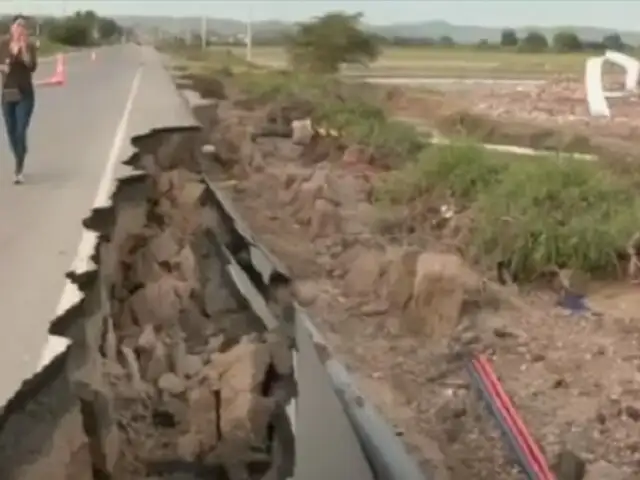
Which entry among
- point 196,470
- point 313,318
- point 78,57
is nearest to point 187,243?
point 196,470

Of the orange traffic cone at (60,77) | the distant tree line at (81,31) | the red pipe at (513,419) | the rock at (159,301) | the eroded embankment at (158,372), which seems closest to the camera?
the eroded embankment at (158,372)

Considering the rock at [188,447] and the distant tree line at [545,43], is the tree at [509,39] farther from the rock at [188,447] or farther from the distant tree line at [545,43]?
the rock at [188,447]

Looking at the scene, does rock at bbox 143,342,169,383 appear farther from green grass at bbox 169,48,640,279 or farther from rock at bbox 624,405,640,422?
green grass at bbox 169,48,640,279

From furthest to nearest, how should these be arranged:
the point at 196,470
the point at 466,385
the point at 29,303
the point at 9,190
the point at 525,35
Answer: the point at 525,35, the point at 9,190, the point at 466,385, the point at 29,303, the point at 196,470

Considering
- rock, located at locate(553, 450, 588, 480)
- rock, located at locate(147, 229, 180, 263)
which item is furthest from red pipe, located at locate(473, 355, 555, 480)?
rock, located at locate(147, 229, 180, 263)

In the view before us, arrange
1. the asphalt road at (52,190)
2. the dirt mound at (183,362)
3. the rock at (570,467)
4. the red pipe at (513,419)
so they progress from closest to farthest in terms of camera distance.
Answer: the dirt mound at (183,362), the asphalt road at (52,190), the rock at (570,467), the red pipe at (513,419)

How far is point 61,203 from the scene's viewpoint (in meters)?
8.84

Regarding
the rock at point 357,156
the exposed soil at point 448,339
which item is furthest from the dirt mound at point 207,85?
the exposed soil at point 448,339

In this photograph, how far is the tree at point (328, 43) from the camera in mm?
17797

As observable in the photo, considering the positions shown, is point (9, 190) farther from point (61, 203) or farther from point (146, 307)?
point (146, 307)

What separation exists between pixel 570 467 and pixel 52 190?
15.7 feet

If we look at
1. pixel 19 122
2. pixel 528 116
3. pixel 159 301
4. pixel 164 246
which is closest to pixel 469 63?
pixel 528 116

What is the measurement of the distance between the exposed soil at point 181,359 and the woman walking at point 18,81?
15.6ft

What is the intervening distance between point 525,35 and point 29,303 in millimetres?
9434
